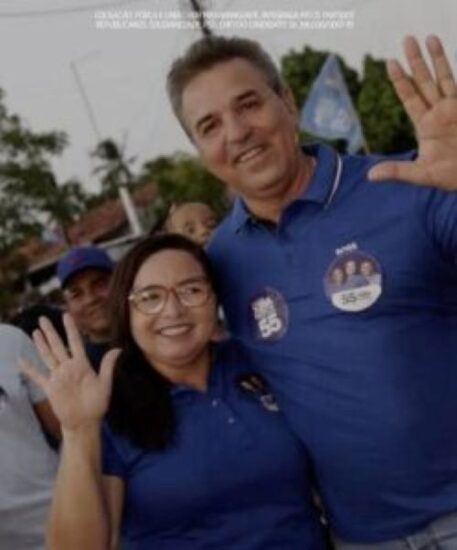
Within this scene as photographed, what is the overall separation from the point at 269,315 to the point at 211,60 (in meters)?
0.68

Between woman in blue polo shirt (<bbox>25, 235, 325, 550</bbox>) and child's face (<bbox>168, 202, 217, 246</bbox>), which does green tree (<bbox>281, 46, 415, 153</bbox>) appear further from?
woman in blue polo shirt (<bbox>25, 235, 325, 550</bbox>)

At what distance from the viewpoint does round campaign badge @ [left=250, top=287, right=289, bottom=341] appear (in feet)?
7.60

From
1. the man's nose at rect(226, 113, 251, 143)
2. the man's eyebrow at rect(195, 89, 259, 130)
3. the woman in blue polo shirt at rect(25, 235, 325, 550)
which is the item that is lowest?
the woman in blue polo shirt at rect(25, 235, 325, 550)

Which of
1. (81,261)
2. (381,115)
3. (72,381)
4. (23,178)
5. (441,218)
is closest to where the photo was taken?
(441,218)

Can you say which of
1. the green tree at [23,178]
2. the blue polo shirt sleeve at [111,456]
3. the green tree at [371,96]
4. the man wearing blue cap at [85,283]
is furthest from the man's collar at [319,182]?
the green tree at [371,96]

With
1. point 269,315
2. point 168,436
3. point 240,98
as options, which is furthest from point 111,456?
point 240,98

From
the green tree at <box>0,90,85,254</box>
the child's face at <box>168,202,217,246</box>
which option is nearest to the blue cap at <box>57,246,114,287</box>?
the child's face at <box>168,202,217,246</box>

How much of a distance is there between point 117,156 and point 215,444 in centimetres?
3435

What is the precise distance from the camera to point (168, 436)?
7.52 ft

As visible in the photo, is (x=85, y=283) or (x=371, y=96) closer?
(x=85, y=283)

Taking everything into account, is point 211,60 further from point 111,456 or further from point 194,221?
point 194,221

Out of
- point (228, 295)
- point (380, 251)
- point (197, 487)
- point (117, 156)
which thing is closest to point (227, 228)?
point (228, 295)

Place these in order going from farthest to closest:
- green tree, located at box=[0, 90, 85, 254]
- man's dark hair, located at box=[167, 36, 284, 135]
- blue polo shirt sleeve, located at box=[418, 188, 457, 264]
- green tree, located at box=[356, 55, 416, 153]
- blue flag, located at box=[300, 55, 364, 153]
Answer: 1. green tree, located at box=[356, 55, 416, 153]
2. green tree, located at box=[0, 90, 85, 254]
3. blue flag, located at box=[300, 55, 364, 153]
4. man's dark hair, located at box=[167, 36, 284, 135]
5. blue polo shirt sleeve, located at box=[418, 188, 457, 264]

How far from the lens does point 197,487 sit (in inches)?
87.7
